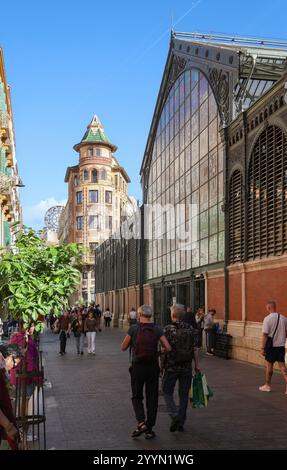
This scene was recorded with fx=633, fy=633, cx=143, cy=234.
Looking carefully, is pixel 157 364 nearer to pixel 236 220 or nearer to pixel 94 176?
pixel 236 220

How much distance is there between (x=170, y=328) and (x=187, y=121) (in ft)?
68.1

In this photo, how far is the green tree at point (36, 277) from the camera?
9289mm

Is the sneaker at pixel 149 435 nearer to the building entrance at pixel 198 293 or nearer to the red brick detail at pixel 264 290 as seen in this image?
the red brick detail at pixel 264 290

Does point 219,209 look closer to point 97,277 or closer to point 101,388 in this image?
point 101,388

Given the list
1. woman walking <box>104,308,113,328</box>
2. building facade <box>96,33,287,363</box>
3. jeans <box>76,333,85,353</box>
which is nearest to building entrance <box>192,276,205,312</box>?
building facade <box>96,33,287,363</box>

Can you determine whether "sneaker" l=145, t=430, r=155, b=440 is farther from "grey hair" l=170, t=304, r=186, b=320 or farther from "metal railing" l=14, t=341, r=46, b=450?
"grey hair" l=170, t=304, r=186, b=320

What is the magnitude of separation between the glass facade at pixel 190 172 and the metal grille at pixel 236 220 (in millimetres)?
1099

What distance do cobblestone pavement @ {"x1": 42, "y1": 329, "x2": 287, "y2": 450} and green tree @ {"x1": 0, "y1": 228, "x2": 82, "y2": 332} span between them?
1753 mm

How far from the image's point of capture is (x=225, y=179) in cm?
2225

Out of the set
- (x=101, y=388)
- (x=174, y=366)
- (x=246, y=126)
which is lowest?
A: (x=101, y=388)

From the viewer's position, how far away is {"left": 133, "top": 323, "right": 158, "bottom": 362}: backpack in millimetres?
8219

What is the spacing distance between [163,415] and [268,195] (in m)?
9.86

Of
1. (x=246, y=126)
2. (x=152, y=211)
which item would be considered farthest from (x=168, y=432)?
(x=152, y=211)
